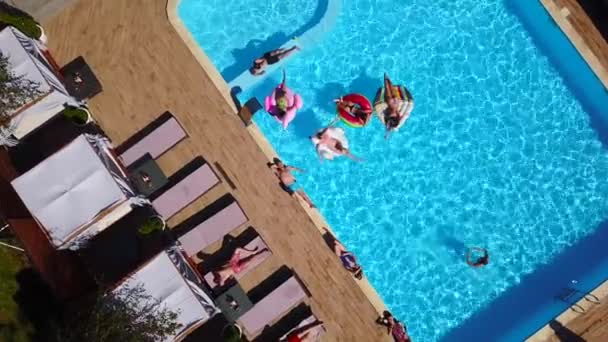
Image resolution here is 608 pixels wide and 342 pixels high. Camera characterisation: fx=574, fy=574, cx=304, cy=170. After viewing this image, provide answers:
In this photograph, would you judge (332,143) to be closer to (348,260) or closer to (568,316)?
(348,260)

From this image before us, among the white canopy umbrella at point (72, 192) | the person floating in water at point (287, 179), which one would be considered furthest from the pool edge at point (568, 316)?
the white canopy umbrella at point (72, 192)

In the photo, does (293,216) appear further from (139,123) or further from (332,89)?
(139,123)

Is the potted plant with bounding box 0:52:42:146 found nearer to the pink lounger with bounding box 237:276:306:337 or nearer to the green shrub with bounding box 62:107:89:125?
the green shrub with bounding box 62:107:89:125

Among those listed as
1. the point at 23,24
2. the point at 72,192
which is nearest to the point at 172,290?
the point at 72,192

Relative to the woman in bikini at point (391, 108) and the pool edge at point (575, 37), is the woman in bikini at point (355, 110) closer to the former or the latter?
the woman in bikini at point (391, 108)

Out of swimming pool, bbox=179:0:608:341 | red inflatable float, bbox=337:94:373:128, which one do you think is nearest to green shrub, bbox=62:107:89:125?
swimming pool, bbox=179:0:608:341

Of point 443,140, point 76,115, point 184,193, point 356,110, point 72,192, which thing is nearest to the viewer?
point 72,192

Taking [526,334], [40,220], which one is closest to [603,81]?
[526,334]
